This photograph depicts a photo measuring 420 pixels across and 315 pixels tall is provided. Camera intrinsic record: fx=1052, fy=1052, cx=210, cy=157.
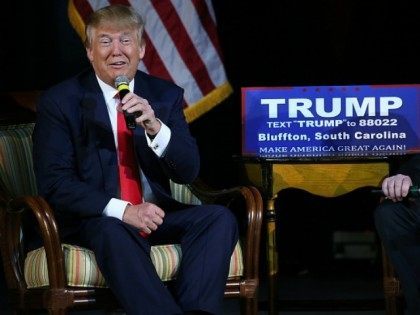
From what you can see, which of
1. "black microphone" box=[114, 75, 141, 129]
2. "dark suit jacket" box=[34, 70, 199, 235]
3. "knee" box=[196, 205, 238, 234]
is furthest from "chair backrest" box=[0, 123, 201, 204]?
"knee" box=[196, 205, 238, 234]

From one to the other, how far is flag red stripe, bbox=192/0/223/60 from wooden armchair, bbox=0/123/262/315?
4.96 feet

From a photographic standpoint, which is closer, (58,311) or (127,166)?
(58,311)

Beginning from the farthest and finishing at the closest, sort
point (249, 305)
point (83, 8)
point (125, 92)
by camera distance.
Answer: point (83, 8) < point (249, 305) < point (125, 92)

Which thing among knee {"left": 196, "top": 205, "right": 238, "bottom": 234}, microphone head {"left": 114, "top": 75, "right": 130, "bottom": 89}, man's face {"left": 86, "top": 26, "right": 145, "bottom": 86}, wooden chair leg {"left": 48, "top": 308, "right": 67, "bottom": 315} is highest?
man's face {"left": 86, "top": 26, "right": 145, "bottom": 86}

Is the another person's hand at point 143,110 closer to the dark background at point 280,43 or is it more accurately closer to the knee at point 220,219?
the knee at point 220,219

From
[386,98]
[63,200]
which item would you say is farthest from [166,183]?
[386,98]

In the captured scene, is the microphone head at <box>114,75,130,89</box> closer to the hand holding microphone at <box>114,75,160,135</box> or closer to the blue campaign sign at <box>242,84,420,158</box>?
the hand holding microphone at <box>114,75,160,135</box>

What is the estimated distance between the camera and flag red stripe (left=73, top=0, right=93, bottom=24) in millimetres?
5277

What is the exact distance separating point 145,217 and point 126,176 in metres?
0.33

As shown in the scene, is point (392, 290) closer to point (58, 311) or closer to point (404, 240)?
point (404, 240)

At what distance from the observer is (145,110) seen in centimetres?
354

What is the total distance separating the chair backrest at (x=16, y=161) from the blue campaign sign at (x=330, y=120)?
0.97 m

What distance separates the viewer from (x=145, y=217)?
140 inches

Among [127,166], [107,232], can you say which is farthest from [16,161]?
[107,232]
